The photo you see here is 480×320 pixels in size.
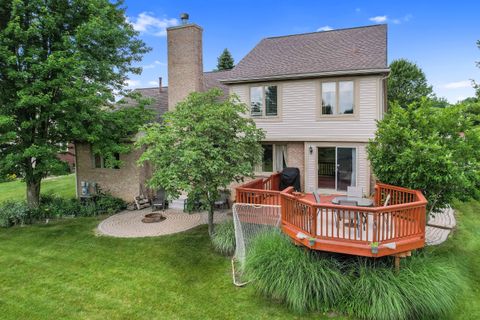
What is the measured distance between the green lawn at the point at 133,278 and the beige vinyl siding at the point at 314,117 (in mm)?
4916

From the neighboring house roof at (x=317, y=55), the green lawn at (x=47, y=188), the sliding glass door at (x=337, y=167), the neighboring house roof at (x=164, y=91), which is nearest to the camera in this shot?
the neighboring house roof at (x=317, y=55)

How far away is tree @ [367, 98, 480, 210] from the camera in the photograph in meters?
7.04

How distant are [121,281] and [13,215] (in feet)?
26.6

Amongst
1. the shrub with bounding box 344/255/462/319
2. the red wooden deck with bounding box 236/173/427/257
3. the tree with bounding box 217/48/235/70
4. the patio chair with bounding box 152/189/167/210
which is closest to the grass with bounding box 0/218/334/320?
the shrub with bounding box 344/255/462/319

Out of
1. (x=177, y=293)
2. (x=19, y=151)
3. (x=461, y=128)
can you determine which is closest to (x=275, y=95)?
(x=461, y=128)

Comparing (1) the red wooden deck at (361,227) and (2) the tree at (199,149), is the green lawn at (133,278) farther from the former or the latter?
(2) the tree at (199,149)

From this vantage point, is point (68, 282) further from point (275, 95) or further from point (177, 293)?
point (275, 95)

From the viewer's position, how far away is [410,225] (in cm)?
647

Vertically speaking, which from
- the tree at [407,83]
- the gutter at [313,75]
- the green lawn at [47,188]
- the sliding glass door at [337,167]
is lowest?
the green lawn at [47,188]

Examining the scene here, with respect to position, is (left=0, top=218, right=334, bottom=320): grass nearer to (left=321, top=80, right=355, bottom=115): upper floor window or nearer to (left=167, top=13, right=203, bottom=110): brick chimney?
(left=167, top=13, right=203, bottom=110): brick chimney

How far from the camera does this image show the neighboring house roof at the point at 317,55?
11469 millimetres

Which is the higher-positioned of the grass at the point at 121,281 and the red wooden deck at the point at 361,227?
the red wooden deck at the point at 361,227

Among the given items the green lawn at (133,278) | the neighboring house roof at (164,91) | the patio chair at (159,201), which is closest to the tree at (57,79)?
the patio chair at (159,201)

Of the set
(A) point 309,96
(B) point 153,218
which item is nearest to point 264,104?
(A) point 309,96
